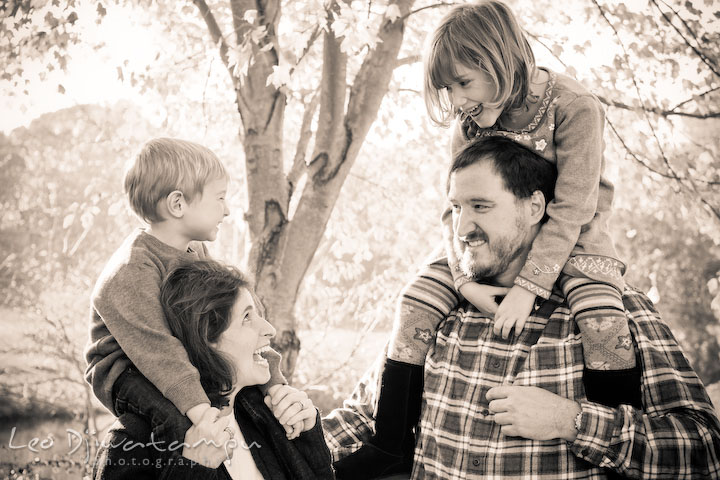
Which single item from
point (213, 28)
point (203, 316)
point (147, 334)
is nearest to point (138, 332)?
point (147, 334)

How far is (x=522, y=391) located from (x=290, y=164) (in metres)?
5.48

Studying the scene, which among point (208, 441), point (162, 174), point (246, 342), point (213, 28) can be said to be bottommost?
point (208, 441)

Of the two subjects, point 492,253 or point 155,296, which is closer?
point 155,296

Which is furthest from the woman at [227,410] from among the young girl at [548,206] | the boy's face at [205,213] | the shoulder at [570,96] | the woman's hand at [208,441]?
the shoulder at [570,96]

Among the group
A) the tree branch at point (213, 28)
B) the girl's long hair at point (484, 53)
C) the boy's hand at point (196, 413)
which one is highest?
the tree branch at point (213, 28)

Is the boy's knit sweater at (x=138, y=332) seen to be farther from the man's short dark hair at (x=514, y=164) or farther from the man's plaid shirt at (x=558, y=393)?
the man's short dark hair at (x=514, y=164)

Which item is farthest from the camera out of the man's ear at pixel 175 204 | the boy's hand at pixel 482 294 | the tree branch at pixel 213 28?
the tree branch at pixel 213 28

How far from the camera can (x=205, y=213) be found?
7.31ft

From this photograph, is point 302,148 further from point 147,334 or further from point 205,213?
point 147,334

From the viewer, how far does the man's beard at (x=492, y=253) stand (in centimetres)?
236

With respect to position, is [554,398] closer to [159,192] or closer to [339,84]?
[159,192]

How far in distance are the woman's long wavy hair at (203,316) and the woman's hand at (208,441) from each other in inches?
4.7

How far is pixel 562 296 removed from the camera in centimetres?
232

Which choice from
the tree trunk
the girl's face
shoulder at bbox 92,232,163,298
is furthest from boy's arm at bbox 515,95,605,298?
the tree trunk
